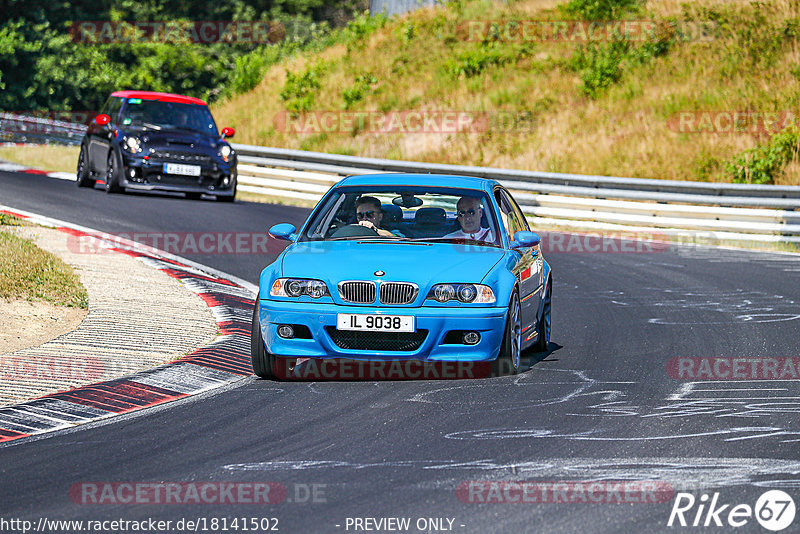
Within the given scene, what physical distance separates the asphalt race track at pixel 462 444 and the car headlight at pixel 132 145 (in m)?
11.1

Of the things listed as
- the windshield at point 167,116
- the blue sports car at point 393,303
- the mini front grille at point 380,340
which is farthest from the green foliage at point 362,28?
the mini front grille at point 380,340

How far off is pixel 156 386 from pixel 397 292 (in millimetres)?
1746

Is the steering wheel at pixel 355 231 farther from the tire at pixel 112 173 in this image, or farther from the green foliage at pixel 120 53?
the green foliage at pixel 120 53

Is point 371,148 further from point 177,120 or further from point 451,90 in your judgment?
point 177,120

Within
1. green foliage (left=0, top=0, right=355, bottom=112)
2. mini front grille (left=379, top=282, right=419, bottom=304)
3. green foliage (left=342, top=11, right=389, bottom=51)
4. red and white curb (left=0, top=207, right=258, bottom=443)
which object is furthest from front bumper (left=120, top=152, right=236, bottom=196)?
green foliage (left=0, top=0, right=355, bottom=112)

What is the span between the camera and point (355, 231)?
9.48m

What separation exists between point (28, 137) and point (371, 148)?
911cm

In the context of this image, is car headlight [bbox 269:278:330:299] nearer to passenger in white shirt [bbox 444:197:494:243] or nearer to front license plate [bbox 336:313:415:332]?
front license plate [bbox 336:313:415:332]

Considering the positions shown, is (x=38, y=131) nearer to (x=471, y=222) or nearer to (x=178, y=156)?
(x=178, y=156)

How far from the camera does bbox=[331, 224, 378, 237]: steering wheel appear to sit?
9.45 meters

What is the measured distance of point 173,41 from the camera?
4719 centimetres

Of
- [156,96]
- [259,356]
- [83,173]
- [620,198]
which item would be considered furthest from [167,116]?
[259,356]

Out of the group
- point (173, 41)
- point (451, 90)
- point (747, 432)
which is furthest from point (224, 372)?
point (173, 41)

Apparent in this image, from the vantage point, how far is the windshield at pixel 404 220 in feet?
31.1
